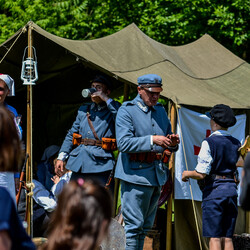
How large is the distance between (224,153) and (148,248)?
5.36 ft

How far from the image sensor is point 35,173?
7.60 m

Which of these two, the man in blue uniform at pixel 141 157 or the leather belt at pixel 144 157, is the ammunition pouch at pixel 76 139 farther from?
the leather belt at pixel 144 157

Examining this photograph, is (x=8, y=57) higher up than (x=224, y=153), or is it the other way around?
(x=8, y=57)

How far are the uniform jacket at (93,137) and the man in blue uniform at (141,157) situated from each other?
54 cm

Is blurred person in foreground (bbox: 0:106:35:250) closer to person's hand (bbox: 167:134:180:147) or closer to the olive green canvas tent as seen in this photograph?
person's hand (bbox: 167:134:180:147)

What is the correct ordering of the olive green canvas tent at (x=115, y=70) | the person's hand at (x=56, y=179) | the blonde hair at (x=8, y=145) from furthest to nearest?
the person's hand at (x=56, y=179) < the olive green canvas tent at (x=115, y=70) < the blonde hair at (x=8, y=145)

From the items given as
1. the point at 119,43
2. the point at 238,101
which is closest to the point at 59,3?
the point at 119,43

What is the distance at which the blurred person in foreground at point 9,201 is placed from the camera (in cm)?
185

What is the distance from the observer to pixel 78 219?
6.40 ft

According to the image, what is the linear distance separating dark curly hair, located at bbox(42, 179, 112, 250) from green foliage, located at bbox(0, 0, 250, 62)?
10.1m

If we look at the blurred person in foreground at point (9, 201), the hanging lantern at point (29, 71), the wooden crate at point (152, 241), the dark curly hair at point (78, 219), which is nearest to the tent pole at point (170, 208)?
the wooden crate at point (152, 241)

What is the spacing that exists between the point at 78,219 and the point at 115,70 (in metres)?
4.19

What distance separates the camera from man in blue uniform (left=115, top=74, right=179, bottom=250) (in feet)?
16.0

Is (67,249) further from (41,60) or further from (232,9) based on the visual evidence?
(232,9)
